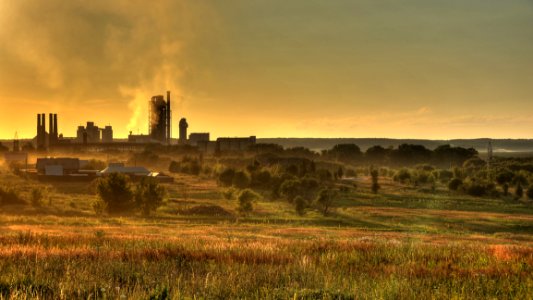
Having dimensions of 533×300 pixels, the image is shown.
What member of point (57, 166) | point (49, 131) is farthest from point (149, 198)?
point (49, 131)

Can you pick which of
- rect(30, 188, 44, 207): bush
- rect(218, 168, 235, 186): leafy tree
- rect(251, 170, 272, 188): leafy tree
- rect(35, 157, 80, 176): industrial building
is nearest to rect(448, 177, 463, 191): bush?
rect(251, 170, 272, 188): leafy tree

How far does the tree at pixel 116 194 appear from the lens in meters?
67.2

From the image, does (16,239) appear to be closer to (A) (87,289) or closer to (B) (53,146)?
(A) (87,289)

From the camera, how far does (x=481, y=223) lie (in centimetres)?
6294

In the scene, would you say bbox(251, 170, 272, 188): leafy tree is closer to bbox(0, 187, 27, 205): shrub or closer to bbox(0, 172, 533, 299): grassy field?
bbox(0, 187, 27, 205): shrub

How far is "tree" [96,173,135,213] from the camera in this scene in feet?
221

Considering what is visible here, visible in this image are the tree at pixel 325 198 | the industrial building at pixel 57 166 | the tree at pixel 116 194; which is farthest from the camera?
the industrial building at pixel 57 166

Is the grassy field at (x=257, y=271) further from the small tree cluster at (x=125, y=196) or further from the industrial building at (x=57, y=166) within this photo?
the industrial building at (x=57, y=166)

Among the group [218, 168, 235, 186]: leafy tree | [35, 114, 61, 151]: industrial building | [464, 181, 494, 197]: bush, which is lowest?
[464, 181, 494, 197]: bush

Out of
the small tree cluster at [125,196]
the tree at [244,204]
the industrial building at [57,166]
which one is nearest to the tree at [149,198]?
the small tree cluster at [125,196]

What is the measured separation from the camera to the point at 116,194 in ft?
222

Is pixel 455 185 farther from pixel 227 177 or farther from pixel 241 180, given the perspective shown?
pixel 227 177

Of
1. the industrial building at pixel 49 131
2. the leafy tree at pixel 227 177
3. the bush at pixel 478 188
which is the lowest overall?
the bush at pixel 478 188

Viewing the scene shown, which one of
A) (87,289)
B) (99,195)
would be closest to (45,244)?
(87,289)
